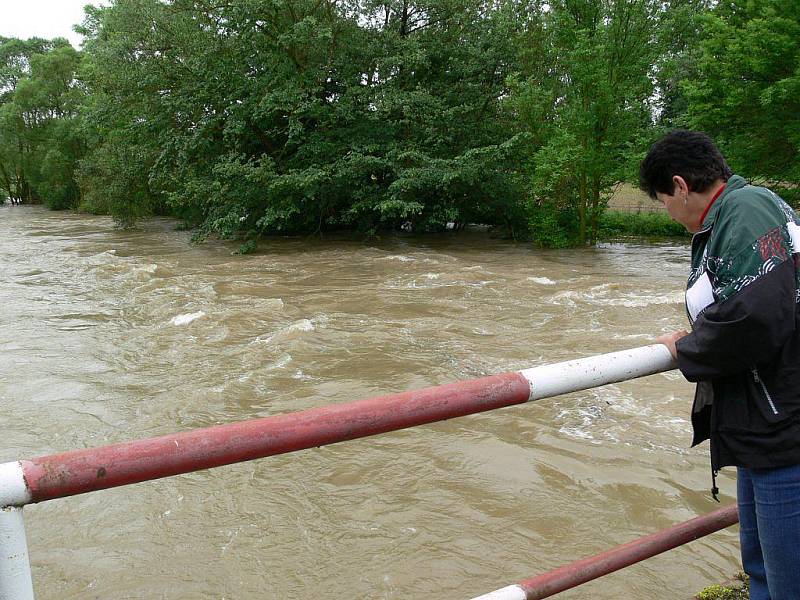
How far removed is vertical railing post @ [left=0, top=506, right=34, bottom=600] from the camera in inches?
45.6

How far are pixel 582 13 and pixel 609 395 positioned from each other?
14.0 meters

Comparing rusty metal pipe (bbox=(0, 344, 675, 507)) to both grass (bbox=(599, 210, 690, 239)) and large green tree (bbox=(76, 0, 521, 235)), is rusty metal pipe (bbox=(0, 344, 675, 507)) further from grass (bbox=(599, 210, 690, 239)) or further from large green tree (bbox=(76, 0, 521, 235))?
grass (bbox=(599, 210, 690, 239))

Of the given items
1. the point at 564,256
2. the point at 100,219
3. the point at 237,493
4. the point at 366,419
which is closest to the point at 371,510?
the point at 237,493

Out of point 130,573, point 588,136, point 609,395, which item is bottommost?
point 130,573

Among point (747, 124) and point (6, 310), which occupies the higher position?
point (747, 124)

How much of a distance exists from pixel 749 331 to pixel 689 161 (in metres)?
0.58

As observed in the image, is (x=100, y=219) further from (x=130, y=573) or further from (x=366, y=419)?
(x=366, y=419)

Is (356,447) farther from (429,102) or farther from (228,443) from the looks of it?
(429,102)

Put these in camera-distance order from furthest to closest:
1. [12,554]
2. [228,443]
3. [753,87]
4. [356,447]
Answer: [753,87], [356,447], [228,443], [12,554]

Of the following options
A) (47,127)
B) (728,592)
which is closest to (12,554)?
(728,592)

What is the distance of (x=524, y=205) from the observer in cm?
1948

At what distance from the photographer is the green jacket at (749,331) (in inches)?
66.3

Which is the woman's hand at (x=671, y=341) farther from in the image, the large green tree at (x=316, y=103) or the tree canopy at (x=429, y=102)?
the large green tree at (x=316, y=103)

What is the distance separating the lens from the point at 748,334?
1.69 meters
